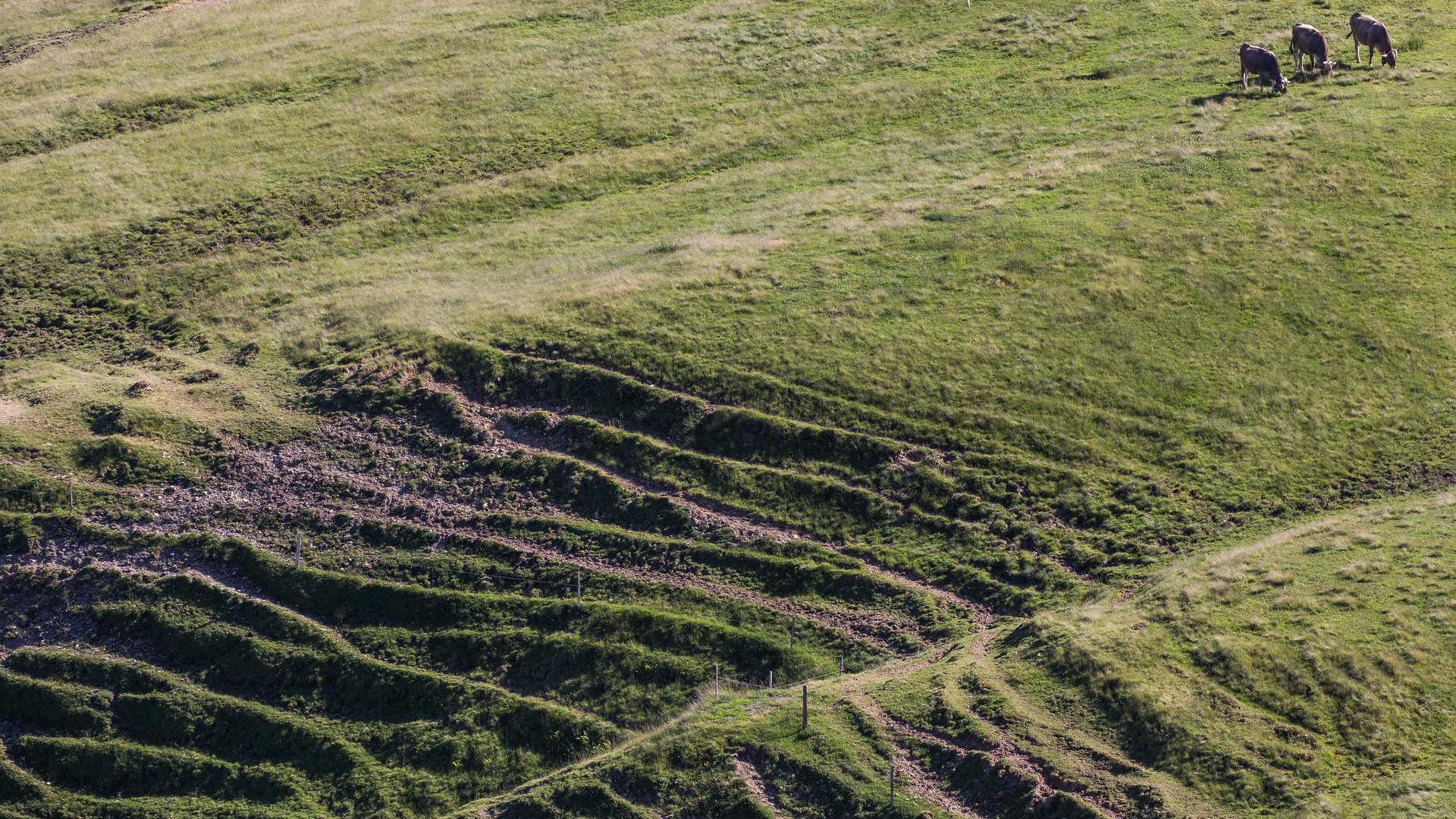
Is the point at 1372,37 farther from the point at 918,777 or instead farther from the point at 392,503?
the point at 392,503

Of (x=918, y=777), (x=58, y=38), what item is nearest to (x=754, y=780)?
(x=918, y=777)

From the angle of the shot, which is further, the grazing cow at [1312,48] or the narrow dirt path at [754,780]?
the grazing cow at [1312,48]

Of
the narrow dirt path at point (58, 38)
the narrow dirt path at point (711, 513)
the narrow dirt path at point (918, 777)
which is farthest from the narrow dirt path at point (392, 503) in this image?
the narrow dirt path at point (58, 38)

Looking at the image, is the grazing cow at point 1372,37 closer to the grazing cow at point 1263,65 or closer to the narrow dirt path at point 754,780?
the grazing cow at point 1263,65

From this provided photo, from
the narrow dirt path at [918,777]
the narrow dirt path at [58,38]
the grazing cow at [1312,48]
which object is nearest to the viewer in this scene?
the narrow dirt path at [918,777]

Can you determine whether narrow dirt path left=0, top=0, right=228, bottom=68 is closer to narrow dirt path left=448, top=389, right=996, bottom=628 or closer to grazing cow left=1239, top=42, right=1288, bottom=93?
narrow dirt path left=448, top=389, right=996, bottom=628

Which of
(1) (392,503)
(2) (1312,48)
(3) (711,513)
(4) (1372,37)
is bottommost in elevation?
(3) (711,513)

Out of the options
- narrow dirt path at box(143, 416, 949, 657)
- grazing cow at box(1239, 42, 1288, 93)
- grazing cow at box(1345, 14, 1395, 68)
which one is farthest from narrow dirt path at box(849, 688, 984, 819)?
grazing cow at box(1345, 14, 1395, 68)
